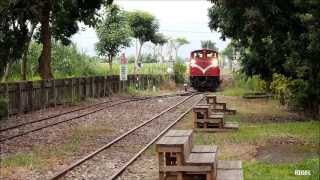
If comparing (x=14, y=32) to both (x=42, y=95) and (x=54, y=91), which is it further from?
(x=54, y=91)

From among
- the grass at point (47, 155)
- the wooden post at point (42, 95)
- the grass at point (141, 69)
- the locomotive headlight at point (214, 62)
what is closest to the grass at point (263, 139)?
the grass at point (47, 155)

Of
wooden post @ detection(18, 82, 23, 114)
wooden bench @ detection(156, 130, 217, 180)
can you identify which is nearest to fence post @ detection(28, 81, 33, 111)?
wooden post @ detection(18, 82, 23, 114)

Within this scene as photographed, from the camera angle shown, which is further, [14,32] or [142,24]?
[142,24]

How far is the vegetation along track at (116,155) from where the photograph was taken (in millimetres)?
12201

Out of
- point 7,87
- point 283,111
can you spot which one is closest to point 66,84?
point 7,87

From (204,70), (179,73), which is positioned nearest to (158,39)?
(179,73)

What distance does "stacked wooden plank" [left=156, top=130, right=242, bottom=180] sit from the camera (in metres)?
9.65

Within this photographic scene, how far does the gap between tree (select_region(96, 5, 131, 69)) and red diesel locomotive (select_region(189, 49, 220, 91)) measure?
5781 mm

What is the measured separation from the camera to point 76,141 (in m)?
17.3

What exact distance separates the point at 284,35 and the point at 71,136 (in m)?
6.73

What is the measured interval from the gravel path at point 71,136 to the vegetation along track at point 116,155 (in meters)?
0.32

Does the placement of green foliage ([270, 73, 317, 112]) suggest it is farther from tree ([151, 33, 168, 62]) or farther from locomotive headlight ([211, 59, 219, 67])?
tree ([151, 33, 168, 62])

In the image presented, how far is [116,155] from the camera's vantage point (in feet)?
48.6

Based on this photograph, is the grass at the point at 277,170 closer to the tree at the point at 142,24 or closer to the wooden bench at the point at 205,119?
the wooden bench at the point at 205,119
